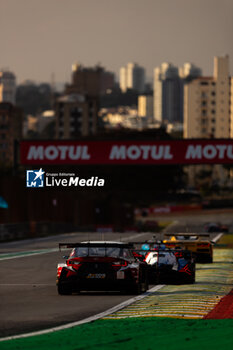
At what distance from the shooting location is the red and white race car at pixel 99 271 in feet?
69.4

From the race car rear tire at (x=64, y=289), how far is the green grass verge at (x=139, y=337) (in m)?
5.83

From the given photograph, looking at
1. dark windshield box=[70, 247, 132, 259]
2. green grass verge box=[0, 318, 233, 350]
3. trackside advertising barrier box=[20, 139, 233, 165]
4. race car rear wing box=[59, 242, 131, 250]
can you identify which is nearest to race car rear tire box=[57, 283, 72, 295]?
dark windshield box=[70, 247, 132, 259]

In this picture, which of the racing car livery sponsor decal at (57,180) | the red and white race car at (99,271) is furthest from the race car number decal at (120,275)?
the racing car livery sponsor decal at (57,180)

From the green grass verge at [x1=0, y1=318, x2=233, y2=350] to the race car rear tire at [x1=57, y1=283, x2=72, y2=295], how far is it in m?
5.83

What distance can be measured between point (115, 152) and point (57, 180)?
14.8m

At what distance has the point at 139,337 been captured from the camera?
13.3 metres

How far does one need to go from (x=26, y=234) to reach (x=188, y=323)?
183 ft

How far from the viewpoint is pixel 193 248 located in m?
38.4

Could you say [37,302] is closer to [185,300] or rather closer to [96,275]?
Answer: [96,275]

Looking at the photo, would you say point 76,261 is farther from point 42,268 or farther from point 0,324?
point 42,268

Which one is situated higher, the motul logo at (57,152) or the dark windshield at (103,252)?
the motul logo at (57,152)

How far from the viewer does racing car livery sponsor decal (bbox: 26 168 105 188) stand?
21094mm

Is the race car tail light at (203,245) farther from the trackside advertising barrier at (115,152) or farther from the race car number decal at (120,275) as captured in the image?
the race car number decal at (120,275)

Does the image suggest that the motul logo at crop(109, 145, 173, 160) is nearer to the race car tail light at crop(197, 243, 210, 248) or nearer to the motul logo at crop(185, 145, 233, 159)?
the motul logo at crop(185, 145, 233, 159)
